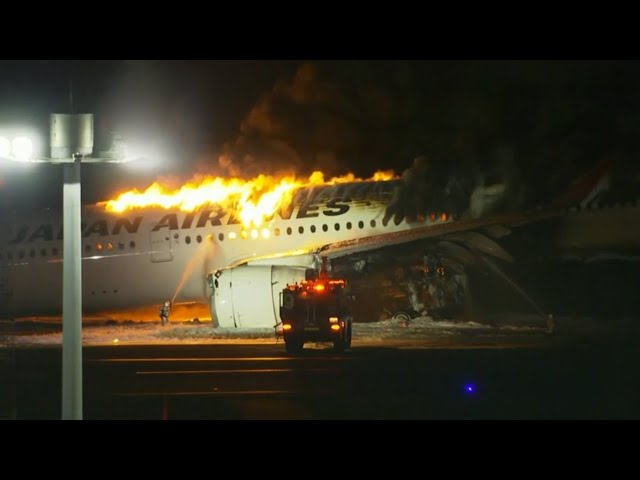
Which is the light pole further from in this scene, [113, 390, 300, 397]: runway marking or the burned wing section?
the burned wing section

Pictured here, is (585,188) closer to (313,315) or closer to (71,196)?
(313,315)

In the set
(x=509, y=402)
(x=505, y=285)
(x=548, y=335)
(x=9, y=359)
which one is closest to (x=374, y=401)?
(x=509, y=402)

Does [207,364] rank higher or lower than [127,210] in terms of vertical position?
lower

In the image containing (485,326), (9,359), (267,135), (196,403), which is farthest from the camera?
(267,135)

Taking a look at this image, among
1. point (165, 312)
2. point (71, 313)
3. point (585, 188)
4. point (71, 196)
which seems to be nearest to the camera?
point (71, 196)

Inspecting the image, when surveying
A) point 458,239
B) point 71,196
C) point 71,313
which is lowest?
point 71,313

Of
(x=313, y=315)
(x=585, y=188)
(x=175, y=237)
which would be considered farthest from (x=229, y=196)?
(x=585, y=188)

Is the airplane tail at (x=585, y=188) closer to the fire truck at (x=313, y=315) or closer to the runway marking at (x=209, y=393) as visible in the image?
the fire truck at (x=313, y=315)

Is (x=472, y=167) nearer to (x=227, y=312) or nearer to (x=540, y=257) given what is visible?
(x=540, y=257)
